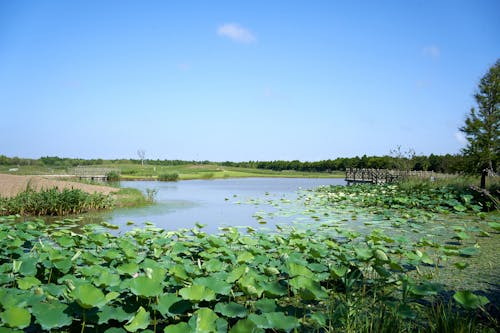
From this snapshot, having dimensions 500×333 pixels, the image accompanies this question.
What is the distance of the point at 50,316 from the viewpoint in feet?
5.55

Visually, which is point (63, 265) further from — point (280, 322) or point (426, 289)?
point (426, 289)

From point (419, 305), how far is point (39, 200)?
8699mm

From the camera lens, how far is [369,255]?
3002mm

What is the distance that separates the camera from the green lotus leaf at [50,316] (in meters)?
1.64

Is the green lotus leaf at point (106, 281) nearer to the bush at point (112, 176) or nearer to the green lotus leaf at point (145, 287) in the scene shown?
the green lotus leaf at point (145, 287)

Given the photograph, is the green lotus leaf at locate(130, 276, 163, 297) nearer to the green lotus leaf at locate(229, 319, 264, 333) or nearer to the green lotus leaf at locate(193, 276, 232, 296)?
the green lotus leaf at locate(193, 276, 232, 296)

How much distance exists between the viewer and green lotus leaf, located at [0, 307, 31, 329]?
5.19 feet

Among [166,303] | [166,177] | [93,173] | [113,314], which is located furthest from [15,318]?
[166,177]

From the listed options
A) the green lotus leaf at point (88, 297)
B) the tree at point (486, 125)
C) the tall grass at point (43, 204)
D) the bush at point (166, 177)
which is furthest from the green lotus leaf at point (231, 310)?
the bush at point (166, 177)

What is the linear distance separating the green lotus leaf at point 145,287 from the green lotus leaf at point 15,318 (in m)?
0.49

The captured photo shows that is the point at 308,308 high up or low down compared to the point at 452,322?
down

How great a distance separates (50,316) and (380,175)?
2311cm

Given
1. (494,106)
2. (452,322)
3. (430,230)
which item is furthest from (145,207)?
(494,106)

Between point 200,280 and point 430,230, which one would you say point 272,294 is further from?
point 430,230
